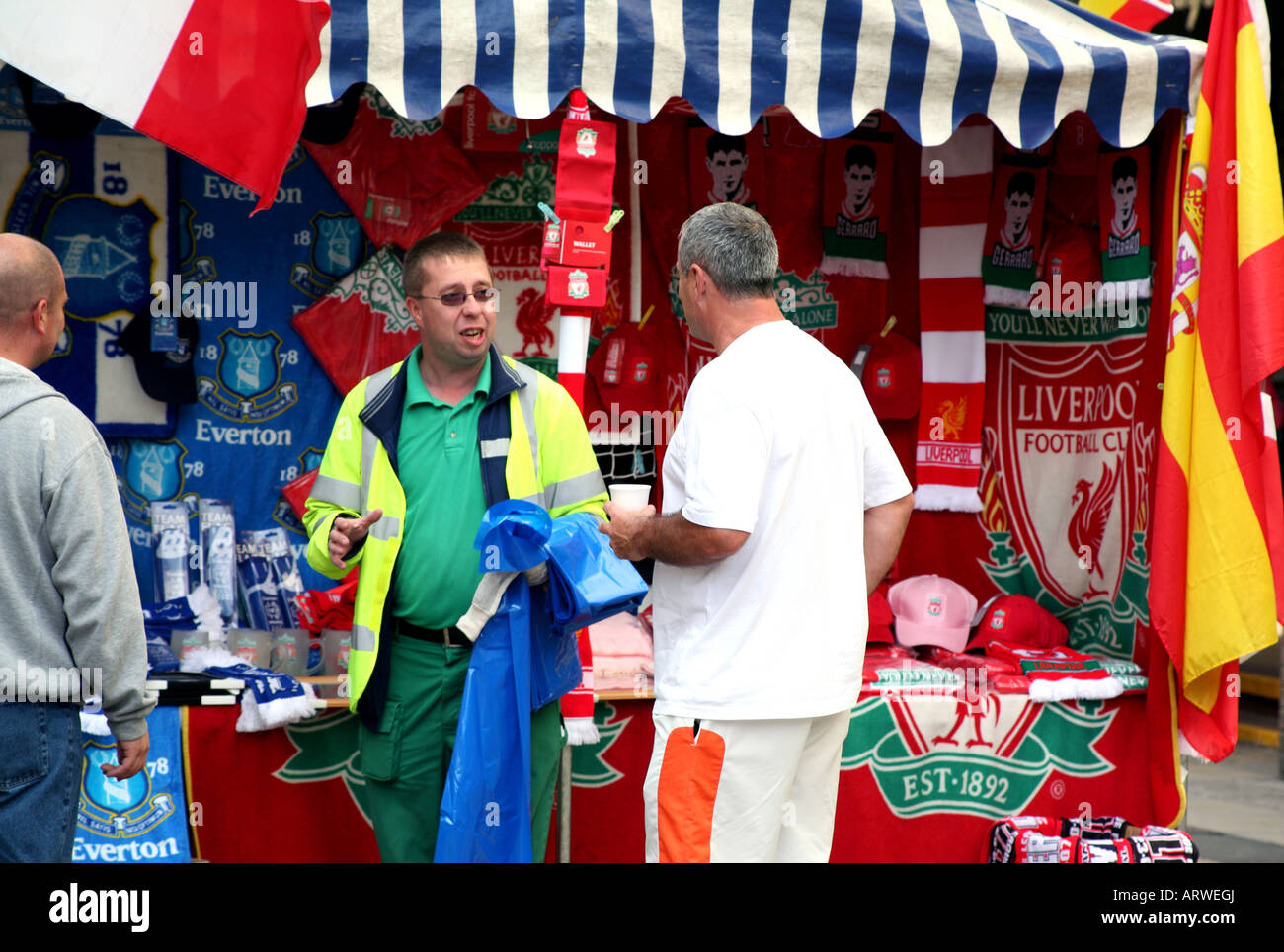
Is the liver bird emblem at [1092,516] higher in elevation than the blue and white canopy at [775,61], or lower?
lower

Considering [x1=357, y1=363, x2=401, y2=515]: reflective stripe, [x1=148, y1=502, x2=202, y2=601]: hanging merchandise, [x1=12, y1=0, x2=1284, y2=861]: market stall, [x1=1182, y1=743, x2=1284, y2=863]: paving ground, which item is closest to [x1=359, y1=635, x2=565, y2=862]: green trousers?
[x1=357, y1=363, x2=401, y2=515]: reflective stripe


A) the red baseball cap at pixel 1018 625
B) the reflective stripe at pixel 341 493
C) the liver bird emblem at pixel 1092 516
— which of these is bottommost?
the red baseball cap at pixel 1018 625

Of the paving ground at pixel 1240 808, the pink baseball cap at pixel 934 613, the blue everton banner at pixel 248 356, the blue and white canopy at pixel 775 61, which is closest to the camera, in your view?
the blue and white canopy at pixel 775 61

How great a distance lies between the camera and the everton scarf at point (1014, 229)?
518 cm

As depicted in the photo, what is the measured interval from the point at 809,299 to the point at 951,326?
0.58m

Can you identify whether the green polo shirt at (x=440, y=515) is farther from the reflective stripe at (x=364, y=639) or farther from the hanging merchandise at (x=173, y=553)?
the hanging merchandise at (x=173, y=553)

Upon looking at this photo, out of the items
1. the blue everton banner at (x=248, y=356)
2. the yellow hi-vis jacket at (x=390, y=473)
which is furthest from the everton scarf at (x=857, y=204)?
the yellow hi-vis jacket at (x=390, y=473)

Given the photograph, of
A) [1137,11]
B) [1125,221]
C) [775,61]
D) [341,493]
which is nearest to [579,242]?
[775,61]

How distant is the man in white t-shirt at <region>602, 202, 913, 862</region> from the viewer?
2.75m

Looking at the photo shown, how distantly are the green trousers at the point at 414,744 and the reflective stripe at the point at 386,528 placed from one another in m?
A: 0.28

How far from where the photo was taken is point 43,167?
15.5ft
